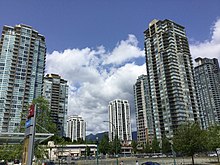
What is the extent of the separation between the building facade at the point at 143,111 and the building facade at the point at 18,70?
84.2 m

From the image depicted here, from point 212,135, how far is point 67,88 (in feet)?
438

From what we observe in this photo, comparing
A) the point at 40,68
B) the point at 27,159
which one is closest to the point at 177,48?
the point at 40,68

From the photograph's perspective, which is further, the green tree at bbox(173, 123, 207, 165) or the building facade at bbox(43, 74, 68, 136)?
the building facade at bbox(43, 74, 68, 136)

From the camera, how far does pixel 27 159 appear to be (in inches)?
380

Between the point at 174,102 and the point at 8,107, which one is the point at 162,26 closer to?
the point at 174,102

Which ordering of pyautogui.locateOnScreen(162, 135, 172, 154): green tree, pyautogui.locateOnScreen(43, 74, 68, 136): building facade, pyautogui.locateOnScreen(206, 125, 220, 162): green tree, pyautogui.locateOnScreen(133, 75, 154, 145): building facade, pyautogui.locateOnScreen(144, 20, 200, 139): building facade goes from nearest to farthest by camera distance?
pyautogui.locateOnScreen(206, 125, 220, 162): green tree, pyautogui.locateOnScreen(162, 135, 172, 154): green tree, pyautogui.locateOnScreen(144, 20, 200, 139): building facade, pyautogui.locateOnScreen(43, 74, 68, 136): building facade, pyautogui.locateOnScreen(133, 75, 154, 145): building facade

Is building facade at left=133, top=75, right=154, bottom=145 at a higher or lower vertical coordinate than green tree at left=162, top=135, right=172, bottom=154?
higher

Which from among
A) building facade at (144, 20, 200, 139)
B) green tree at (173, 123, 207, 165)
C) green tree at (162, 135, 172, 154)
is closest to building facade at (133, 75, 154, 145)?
building facade at (144, 20, 200, 139)

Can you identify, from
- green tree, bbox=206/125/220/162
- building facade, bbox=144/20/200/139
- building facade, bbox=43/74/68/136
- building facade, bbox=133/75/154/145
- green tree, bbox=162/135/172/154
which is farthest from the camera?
building facade, bbox=133/75/154/145

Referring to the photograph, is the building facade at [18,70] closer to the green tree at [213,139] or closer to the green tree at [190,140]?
the green tree at [190,140]

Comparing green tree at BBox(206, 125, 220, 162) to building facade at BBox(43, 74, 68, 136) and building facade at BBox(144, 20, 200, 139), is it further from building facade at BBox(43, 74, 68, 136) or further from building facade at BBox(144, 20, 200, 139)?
building facade at BBox(43, 74, 68, 136)

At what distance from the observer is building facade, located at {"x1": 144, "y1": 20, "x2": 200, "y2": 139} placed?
372ft

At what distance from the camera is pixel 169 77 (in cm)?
→ 11950

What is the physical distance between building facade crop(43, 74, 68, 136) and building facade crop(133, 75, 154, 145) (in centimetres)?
5932
